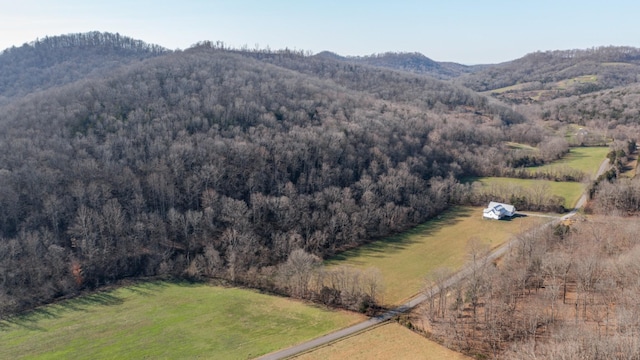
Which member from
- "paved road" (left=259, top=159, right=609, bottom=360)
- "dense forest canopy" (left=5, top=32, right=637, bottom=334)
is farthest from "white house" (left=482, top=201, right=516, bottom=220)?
"paved road" (left=259, top=159, right=609, bottom=360)

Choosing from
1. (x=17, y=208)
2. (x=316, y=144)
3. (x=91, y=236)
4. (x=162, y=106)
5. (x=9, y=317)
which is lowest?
(x=9, y=317)

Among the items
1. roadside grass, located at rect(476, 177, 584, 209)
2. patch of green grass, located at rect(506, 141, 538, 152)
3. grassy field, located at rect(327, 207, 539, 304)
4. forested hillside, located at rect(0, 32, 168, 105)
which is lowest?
grassy field, located at rect(327, 207, 539, 304)

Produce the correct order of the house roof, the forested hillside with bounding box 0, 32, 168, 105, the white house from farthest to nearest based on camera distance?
the forested hillside with bounding box 0, 32, 168, 105
the house roof
the white house

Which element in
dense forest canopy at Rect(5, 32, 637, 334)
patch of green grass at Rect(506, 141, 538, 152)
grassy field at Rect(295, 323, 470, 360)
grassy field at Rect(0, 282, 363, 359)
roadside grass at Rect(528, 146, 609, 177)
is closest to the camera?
grassy field at Rect(295, 323, 470, 360)

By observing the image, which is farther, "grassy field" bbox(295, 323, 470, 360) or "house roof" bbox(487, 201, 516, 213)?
"house roof" bbox(487, 201, 516, 213)

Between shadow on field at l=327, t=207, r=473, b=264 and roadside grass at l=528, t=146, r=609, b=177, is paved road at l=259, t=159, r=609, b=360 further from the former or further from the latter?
roadside grass at l=528, t=146, r=609, b=177

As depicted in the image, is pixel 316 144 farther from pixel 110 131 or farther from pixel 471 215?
pixel 110 131

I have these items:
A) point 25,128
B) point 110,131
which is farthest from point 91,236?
point 25,128
